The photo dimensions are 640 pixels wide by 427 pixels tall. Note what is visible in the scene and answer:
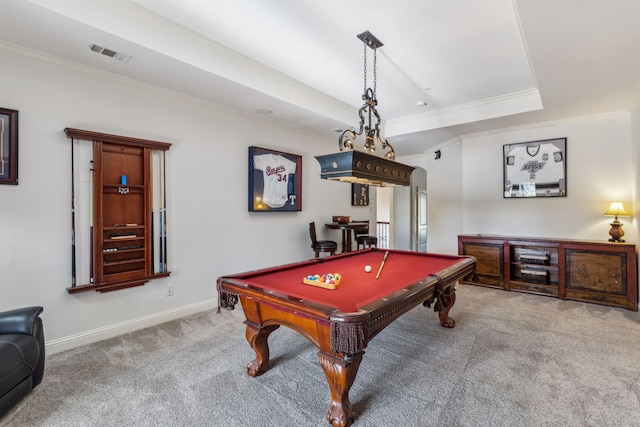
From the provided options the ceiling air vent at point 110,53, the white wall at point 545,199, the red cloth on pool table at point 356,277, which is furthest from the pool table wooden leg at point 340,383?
the white wall at point 545,199

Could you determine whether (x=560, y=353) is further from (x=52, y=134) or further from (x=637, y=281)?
(x=52, y=134)

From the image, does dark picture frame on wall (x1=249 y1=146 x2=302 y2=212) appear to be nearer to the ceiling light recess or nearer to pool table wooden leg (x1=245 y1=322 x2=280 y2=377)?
the ceiling light recess

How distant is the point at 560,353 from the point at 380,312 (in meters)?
2.07

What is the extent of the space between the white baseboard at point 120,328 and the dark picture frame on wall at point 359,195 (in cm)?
339

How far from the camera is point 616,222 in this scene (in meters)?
3.93

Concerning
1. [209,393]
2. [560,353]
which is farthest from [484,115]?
[209,393]

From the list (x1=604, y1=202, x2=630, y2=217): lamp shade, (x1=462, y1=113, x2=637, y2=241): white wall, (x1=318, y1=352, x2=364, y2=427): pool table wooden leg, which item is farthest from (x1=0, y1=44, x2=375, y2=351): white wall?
(x1=604, y1=202, x2=630, y2=217): lamp shade

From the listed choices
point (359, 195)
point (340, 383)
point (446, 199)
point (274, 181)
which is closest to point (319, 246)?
point (274, 181)

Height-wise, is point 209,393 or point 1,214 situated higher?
point 1,214

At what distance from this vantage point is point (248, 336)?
2279 millimetres

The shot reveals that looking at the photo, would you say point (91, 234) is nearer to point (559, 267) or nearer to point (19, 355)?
point (19, 355)

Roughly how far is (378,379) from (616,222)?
4.03 metres

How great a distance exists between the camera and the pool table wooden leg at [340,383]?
5.54 feet

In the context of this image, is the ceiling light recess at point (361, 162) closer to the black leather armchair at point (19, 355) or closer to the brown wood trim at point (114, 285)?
the brown wood trim at point (114, 285)
